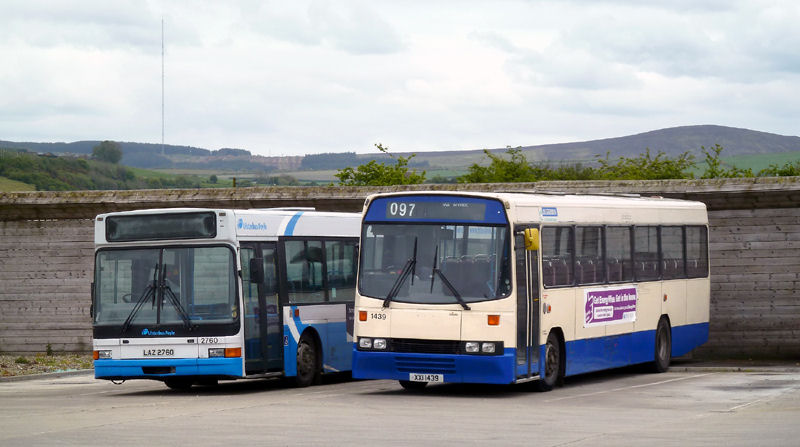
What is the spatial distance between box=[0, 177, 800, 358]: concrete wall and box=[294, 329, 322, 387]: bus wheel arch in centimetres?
629

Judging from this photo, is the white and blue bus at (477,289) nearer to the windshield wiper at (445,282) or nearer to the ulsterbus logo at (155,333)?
the windshield wiper at (445,282)

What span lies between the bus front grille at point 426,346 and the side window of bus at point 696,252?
7.57m

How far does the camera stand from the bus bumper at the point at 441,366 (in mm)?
16922

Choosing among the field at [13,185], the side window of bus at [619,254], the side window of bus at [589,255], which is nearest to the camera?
the side window of bus at [589,255]

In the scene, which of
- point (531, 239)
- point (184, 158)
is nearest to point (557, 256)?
point (531, 239)

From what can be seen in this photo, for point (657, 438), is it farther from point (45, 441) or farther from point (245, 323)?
point (245, 323)

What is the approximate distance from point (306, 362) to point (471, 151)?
488ft

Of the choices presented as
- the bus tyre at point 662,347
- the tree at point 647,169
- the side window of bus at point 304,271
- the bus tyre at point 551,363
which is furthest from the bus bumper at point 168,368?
the tree at point 647,169

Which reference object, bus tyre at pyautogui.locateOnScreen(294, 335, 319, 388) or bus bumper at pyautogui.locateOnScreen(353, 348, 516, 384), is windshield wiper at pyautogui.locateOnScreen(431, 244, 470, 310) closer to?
bus bumper at pyautogui.locateOnScreen(353, 348, 516, 384)

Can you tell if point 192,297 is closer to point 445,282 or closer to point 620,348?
point 445,282

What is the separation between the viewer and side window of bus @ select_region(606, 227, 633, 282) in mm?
20352

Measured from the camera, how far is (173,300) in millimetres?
18547

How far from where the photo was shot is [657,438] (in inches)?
485

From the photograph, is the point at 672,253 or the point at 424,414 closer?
the point at 424,414
